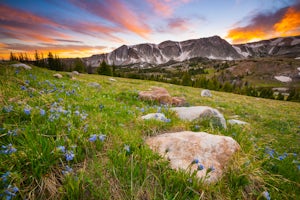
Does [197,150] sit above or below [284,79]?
above

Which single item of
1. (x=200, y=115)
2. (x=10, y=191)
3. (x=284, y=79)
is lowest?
(x=284, y=79)

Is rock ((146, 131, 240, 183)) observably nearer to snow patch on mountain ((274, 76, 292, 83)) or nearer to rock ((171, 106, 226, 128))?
rock ((171, 106, 226, 128))

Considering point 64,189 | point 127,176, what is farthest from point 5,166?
point 127,176

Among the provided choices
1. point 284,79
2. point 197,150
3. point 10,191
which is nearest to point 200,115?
point 197,150

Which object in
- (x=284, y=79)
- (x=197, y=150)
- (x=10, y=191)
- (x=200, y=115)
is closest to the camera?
(x=10, y=191)

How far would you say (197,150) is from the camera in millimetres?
2982

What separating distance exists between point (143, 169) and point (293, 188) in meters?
3.10

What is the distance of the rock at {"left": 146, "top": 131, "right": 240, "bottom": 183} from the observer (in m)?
2.61

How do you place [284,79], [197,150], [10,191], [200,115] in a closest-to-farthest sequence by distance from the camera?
[10,191]
[197,150]
[200,115]
[284,79]

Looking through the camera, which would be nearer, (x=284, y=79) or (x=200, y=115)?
(x=200, y=115)

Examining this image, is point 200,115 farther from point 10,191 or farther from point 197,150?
point 10,191

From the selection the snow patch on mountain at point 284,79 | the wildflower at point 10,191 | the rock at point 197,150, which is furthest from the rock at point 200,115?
the snow patch on mountain at point 284,79

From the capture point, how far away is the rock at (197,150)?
2.61m

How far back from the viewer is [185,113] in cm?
566
